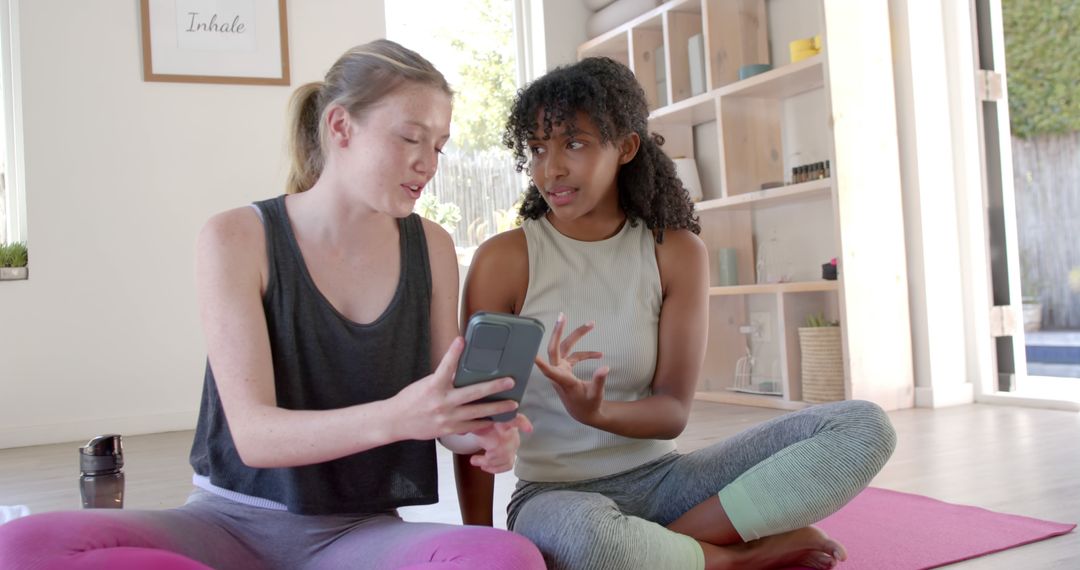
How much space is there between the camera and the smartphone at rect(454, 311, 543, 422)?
3.38 feet

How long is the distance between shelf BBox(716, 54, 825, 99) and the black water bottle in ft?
9.45

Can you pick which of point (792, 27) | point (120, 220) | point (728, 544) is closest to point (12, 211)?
point (120, 220)

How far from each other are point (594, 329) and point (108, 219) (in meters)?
3.42

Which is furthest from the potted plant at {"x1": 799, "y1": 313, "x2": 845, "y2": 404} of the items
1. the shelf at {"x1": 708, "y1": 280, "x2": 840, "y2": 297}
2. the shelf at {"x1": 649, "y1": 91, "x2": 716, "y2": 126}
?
the shelf at {"x1": 649, "y1": 91, "x2": 716, "y2": 126}

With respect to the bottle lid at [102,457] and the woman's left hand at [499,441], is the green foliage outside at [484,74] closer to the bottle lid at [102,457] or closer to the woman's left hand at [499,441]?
the bottle lid at [102,457]

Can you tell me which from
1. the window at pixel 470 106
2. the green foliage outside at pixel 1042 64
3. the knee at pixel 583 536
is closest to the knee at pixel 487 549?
the knee at pixel 583 536

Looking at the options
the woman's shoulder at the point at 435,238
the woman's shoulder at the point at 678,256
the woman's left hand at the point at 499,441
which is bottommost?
the woman's left hand at the point at 499,441

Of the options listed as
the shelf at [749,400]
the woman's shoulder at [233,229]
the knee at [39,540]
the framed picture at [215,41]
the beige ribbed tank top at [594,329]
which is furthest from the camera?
the framed picture at [215,41]

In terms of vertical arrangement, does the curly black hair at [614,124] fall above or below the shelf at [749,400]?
above

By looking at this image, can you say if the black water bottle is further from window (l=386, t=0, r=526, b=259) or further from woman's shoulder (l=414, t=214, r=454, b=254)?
window (l=386, t=0, r=526, b=259)

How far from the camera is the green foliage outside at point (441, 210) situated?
5.20m

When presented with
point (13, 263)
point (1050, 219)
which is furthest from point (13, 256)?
point (1050, 219)

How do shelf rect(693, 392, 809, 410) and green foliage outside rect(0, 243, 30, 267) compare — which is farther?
green foliage outside rect(0, 243, 30, 267)

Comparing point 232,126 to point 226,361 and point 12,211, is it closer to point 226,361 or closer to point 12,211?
point 12,211
